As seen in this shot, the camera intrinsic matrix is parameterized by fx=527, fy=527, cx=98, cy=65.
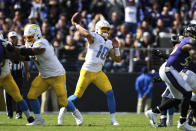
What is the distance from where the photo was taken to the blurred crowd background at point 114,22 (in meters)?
16.2

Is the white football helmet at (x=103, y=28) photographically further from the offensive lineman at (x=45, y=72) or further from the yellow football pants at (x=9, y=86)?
the yellow football pants at (x=9, y=86)

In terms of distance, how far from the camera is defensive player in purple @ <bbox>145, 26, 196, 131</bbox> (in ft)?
29.9

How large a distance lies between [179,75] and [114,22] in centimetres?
915

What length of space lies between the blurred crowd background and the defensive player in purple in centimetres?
641

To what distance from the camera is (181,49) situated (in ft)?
30.2

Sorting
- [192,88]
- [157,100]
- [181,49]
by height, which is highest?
[181,49]

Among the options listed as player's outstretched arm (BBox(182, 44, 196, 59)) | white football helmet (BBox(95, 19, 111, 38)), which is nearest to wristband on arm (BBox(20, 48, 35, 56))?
white football helmet (BBox(95, 19, 111, 38))

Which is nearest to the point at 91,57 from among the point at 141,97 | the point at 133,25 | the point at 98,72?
the point at 98,72

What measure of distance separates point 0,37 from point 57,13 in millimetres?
8456

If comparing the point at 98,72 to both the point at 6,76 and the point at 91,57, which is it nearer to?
the point at 91,57

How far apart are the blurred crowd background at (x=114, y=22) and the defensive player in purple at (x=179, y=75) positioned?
641cm

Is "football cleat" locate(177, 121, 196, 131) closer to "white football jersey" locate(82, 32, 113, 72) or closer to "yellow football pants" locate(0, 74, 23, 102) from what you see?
"white football jersey" locate(82, 32, 113, 72)

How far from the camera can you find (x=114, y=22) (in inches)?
718

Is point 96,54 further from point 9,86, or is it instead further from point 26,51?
point 9,86
